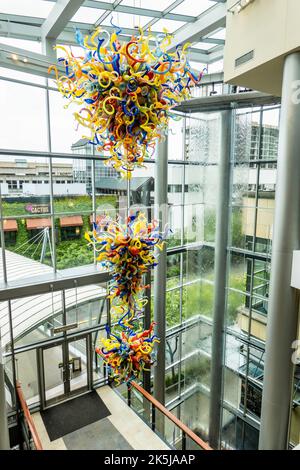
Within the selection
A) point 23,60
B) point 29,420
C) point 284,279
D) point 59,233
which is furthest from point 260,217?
point 29,420

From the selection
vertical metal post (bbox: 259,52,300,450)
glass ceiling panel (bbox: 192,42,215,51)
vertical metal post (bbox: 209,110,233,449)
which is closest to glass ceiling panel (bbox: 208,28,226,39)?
glass ceiling panel (bbox: 192,42,215,51)

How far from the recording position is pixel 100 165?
319 inches

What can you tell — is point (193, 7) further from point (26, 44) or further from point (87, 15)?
point (26, 44)

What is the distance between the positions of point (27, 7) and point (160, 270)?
21.6 ft

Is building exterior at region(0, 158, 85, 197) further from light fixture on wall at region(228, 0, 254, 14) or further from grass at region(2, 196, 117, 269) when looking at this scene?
light fixture on wall at region(228, 0, 254, 14)

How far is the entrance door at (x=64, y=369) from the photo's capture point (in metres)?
7.79

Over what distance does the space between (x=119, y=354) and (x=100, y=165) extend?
5251 millimetres

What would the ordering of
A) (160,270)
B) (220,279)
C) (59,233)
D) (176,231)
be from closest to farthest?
(59,233)
(160,270)
(220,279)
(176,231)

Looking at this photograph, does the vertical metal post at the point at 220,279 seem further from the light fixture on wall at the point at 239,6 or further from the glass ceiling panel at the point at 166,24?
the light fixture on wall at the point at 239,6

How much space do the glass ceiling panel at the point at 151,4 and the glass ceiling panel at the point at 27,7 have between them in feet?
4.59

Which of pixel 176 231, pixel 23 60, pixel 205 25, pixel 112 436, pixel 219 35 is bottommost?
pixel 112 436

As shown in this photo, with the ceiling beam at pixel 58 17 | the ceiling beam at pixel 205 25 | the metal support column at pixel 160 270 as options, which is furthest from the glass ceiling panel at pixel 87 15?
the metal support column at pixel 160 270

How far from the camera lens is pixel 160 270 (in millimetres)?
8781
